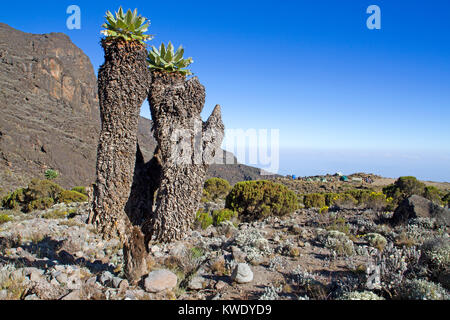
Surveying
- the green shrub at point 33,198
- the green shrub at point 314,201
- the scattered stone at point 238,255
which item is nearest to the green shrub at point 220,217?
the scattered stone at point 238,255

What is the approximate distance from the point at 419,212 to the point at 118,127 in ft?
31.6

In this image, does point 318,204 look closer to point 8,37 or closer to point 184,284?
point 184,284

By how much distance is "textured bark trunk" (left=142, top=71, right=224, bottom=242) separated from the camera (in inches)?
192

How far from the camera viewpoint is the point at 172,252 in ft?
16.8

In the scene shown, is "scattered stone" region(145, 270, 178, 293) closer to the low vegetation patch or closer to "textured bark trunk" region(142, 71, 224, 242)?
"textured bark trunk" region(142, 71, 224, 242)

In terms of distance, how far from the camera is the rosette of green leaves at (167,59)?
490 centimetres

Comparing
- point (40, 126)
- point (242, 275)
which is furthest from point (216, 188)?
point (40, 126)

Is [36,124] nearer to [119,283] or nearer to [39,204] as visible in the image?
[39,204]

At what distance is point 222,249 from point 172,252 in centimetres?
131

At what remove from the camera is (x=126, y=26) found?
425 centimetres

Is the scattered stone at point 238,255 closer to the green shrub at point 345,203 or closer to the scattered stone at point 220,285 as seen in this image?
the scattered stone at point 220,285

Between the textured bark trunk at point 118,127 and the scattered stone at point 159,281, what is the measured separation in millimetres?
744
